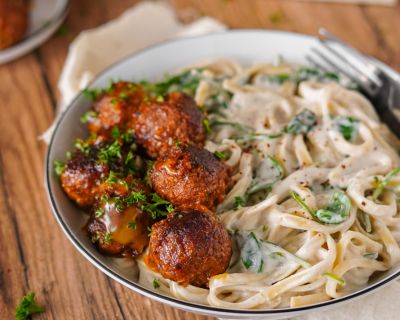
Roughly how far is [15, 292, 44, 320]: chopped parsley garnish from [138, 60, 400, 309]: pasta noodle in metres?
0.85

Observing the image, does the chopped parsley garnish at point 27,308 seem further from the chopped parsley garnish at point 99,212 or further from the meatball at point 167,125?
the meatball at point 167,125

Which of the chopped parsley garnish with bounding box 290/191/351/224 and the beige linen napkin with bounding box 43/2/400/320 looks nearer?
the chopped parsley garnish with bounding box 290/191/351/224

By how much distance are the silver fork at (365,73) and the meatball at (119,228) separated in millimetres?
2537

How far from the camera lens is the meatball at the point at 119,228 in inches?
156

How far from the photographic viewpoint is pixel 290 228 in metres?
4.24

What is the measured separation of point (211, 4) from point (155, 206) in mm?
4022

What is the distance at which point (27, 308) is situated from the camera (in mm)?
4188

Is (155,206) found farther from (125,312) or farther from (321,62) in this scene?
(321,62)

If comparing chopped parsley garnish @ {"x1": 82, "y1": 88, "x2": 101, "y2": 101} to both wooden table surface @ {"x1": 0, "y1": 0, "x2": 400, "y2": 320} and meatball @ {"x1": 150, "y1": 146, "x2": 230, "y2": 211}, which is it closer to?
wooden table surface @ {"x1": 0, "y1": 0, "x2": 400, "y2": 320}

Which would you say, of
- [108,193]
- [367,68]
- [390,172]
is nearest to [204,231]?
[108,193]

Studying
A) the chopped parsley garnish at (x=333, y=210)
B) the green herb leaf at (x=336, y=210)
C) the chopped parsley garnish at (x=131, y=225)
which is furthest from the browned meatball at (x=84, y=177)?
the green herb leaf at (x=336, y=210)

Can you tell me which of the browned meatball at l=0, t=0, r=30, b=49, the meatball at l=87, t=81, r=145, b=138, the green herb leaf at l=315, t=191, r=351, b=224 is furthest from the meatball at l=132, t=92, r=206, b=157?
the browned meatball at l=0, t=0, r=30, b=49

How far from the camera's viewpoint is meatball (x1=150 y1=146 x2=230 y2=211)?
3971 millimetres

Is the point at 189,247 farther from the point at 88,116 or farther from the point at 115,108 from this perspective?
the point at 88,116
